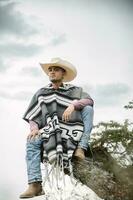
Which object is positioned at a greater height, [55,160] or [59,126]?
[59,126]

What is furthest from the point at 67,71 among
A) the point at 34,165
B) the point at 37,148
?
the point at 34,165

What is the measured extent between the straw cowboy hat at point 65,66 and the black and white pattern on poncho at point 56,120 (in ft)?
0.23

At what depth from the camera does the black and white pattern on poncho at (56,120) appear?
3.27 meters

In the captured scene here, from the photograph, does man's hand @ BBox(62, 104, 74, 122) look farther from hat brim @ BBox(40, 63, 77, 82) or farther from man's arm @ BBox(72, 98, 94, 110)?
hat brim @ BBox(40, 63, 77, 82)

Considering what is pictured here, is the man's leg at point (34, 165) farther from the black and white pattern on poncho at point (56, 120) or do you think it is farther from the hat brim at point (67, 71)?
the hat brim at point (67, 71)

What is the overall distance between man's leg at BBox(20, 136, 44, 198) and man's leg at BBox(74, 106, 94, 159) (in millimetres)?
279

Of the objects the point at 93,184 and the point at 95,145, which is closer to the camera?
the point at 93,184

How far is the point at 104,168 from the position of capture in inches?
141

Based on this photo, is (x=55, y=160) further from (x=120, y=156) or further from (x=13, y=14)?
(x=13, y=14)

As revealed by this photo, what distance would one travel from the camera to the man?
10.8ft

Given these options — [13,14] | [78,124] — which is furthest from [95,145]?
[13,14]

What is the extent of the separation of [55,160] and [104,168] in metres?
0.49

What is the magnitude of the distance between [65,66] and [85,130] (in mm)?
488

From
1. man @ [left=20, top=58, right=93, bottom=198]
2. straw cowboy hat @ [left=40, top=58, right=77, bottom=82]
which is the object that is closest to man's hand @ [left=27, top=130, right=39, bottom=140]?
man @ [left=20, top=58, right=93, bottom=198]
